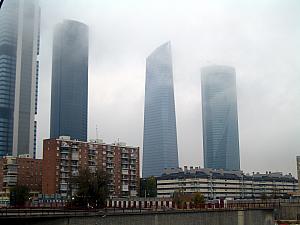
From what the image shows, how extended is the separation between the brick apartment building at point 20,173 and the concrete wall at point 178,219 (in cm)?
9551

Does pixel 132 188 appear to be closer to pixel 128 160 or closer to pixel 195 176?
pixel 128 160

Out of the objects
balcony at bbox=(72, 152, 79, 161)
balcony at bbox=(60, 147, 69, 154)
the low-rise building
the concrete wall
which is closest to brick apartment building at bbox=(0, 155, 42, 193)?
the low-rise building

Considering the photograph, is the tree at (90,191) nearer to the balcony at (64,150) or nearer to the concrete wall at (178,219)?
the concrete wall at (178,219)

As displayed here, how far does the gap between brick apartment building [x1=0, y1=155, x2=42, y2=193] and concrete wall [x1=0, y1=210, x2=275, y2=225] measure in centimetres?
9551

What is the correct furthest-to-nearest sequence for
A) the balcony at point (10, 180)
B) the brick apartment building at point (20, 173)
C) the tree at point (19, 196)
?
the brick apartment building at point (20, 173), the balcony at point (10, 180), the tree at point (19, 196)

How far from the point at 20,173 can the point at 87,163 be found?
3402cm

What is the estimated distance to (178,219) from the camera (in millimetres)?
63188

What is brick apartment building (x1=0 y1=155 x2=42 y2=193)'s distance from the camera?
151875mm

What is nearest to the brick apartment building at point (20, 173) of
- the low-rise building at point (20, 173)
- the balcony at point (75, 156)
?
the low-rise building at point (20, 173)

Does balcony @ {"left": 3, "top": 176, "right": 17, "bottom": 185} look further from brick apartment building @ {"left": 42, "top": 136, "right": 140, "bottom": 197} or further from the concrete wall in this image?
the concrete wall

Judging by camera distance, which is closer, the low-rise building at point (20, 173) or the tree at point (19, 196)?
the tree at point (19, 196)

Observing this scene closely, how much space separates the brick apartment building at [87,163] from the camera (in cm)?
12962

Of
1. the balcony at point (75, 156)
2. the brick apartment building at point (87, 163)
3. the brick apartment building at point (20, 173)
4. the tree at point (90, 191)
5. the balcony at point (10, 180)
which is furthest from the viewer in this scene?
the brick apartment building at point (20, 173)

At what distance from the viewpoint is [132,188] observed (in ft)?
479
